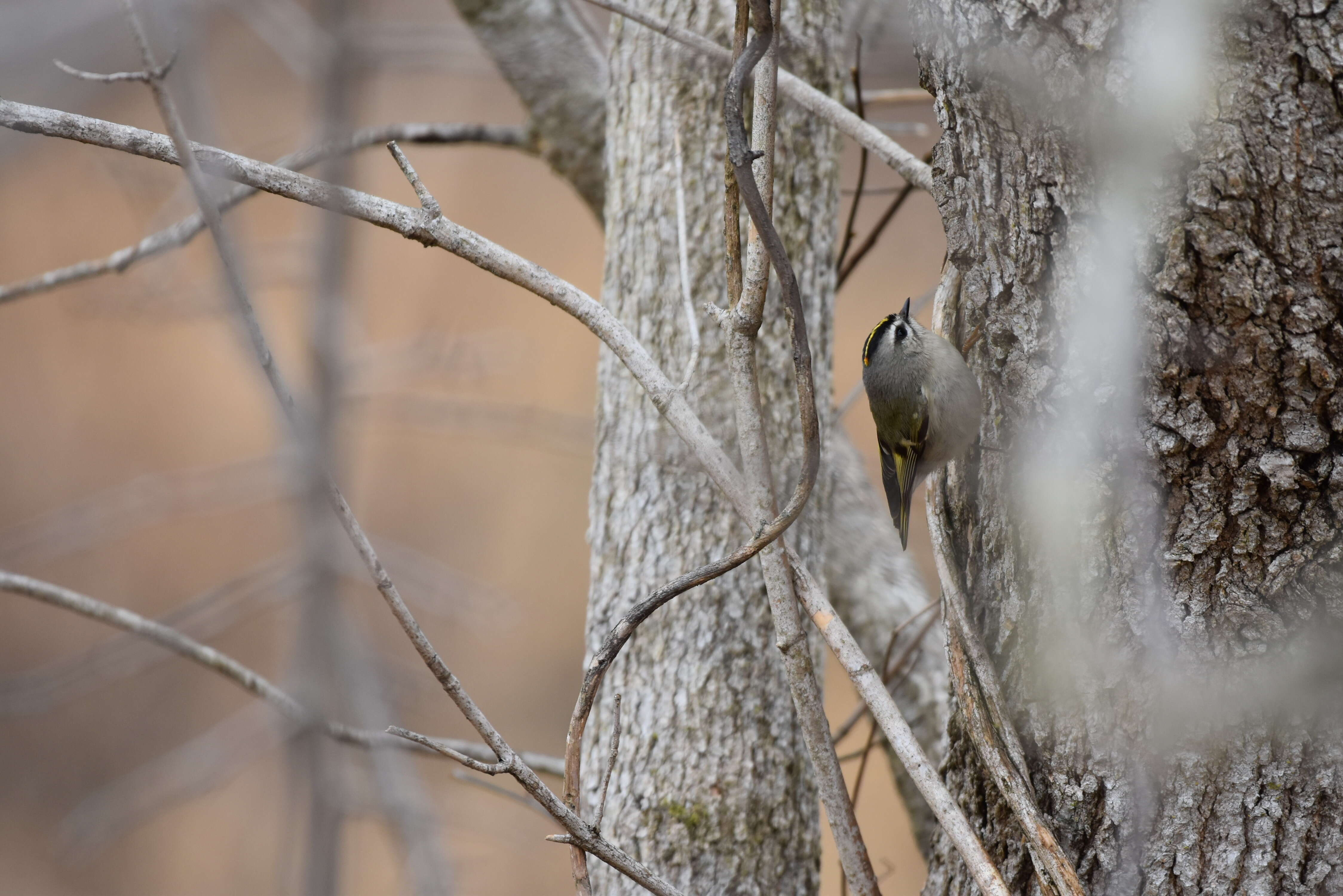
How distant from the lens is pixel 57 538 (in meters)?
2.81

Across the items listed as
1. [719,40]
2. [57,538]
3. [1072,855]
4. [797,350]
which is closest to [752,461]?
[797,350]

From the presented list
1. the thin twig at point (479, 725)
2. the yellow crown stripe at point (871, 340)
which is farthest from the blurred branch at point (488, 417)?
the yellow crown stripe at point (871, 340)

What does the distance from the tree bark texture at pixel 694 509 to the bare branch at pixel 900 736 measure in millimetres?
362

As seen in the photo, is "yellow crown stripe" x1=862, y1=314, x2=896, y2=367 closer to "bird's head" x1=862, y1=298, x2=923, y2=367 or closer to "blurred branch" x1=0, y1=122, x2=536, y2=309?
"bird's head" x1=862, y1=298, x2=923, y2=367

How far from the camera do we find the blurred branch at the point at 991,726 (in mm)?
1053

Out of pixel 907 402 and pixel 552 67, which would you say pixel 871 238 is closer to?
pixel 907 402

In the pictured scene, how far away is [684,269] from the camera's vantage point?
4.68ft

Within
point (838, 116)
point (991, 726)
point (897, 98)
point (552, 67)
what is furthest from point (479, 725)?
point (552, 67)

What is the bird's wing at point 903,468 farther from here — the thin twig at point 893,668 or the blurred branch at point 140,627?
the blurred branch at point 140,627

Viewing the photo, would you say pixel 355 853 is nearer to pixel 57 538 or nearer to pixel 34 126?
pixel 57 538

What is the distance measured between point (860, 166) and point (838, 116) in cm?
45

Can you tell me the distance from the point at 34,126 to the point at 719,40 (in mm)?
1092

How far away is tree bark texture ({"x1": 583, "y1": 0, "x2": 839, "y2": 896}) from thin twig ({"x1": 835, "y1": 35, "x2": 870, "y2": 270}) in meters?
0.06

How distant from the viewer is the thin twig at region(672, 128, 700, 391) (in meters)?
1.31
